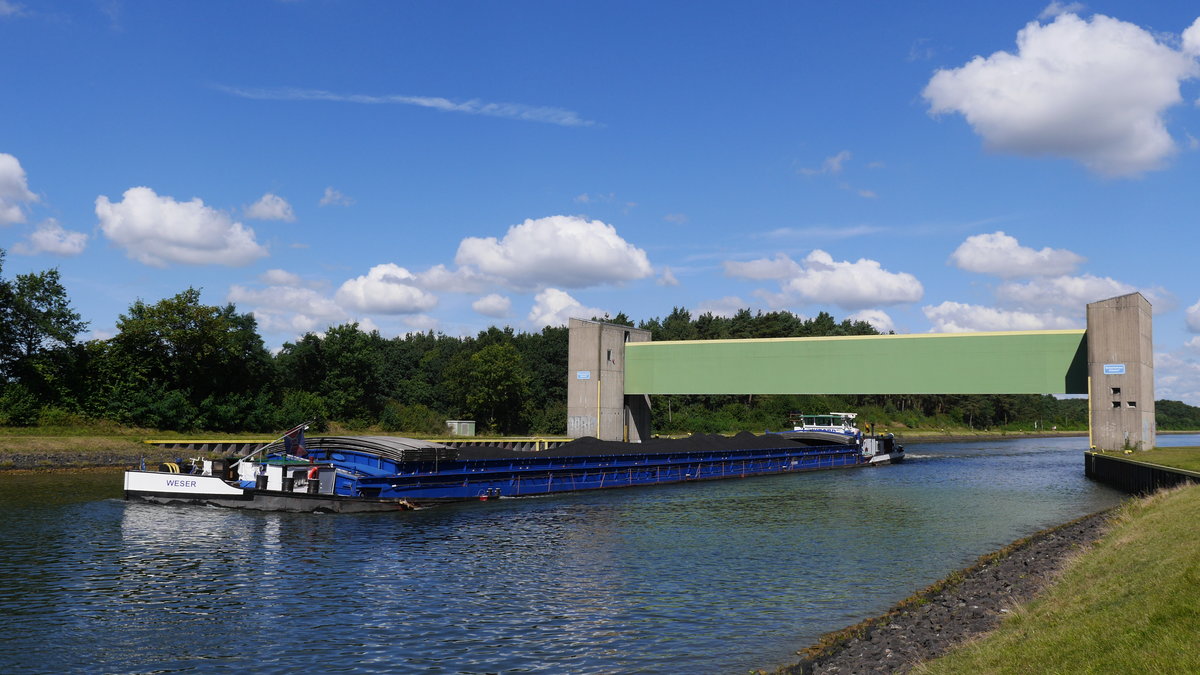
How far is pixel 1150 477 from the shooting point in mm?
35000

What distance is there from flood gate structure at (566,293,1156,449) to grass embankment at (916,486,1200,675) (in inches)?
1469

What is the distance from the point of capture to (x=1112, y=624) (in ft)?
35.9

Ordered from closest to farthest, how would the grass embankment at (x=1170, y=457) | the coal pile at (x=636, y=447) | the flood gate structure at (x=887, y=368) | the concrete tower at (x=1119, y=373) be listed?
the grass embankment at (x=1170, y=457), the coal pile at (x=636, y=447), the concrete tower at (x=1119, y=373), the flood gate structure at (x=887, y=368)

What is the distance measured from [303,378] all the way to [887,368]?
56030mm

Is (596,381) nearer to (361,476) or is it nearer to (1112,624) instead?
(361,476)

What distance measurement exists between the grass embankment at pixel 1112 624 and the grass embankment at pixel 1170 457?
23540 mm

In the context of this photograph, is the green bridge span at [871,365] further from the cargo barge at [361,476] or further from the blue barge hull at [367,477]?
the cargo barge at [361,476]

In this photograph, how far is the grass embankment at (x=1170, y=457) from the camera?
36.7 metres

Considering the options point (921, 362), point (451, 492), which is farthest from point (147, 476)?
point (921, 362)

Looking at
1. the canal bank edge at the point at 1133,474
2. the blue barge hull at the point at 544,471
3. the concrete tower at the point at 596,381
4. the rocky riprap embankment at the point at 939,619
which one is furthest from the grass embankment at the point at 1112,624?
the concrete tower at the point at 596,381

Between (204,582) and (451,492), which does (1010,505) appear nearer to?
(451,492)

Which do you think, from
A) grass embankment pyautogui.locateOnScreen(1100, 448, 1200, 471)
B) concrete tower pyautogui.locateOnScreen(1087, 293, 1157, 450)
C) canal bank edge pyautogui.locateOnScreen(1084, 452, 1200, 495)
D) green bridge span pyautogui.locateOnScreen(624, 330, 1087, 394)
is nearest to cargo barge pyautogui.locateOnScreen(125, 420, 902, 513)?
green bridge span pyautogui.locateOnScreen(624, 330, 1087, 394)

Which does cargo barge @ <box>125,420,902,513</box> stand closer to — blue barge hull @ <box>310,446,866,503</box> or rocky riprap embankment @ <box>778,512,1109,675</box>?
blue barge hull @ <box>310,446,866,503</box>

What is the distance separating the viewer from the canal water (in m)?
14.0
